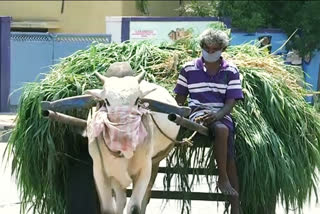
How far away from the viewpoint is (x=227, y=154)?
15.8 feet

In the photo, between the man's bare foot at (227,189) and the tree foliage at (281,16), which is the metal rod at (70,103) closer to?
the man's bare foot at (227,189)

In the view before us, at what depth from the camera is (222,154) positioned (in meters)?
4.71

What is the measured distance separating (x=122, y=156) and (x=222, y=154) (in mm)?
1087

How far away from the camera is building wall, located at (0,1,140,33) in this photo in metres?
22.8

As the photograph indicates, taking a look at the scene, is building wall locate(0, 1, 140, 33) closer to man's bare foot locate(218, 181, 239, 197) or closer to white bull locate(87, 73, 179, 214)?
man's bare foot locate(218, 181, 239, 197)

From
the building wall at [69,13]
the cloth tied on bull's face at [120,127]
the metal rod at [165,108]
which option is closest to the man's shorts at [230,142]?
the metal rod at [165,108]

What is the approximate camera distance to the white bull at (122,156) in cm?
378

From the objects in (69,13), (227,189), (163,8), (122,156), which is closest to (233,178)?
(227,189)

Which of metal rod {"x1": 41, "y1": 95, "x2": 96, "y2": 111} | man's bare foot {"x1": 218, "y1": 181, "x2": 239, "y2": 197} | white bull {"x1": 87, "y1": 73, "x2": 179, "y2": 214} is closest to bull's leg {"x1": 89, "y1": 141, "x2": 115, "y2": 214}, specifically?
white bull {"x1": 87, "y1": 73, "x2": 179, "y2": 214}

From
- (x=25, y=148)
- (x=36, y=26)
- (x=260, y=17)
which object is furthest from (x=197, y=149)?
(x=36, y=26)

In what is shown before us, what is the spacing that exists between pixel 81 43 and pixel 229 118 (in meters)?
14.0

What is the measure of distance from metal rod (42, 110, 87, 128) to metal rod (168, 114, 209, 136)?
0.69m

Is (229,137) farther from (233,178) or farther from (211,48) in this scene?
(211,48)

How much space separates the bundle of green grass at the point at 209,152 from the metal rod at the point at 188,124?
38cm
